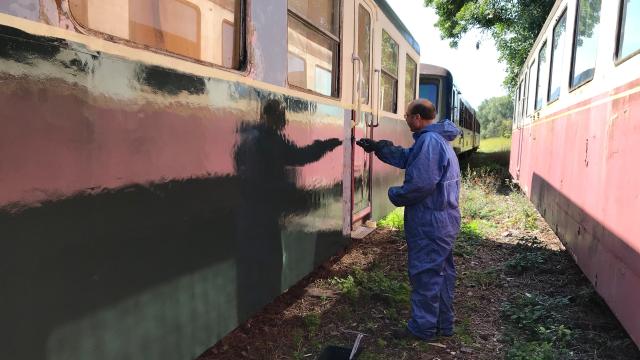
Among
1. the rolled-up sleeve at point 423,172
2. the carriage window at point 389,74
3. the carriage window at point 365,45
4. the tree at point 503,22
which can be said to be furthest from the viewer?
the tree at point 503,22

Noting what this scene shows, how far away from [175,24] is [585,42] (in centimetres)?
332

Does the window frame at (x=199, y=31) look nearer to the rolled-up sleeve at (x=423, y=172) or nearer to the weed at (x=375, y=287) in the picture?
the rolled-up sleeve at (x=423, y=172)

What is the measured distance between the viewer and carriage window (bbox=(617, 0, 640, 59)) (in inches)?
105

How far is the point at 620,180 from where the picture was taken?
2.73 m

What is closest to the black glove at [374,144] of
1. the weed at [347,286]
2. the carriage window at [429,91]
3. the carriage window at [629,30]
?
the weed at [347,286]

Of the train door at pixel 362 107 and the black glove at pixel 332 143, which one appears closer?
the black glove at pixel 332 143

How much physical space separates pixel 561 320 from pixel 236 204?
2629 millimetres

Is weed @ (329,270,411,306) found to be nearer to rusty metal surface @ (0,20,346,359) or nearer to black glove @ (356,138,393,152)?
black glove @ (356,138,393,152)

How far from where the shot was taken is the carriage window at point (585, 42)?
3.59m

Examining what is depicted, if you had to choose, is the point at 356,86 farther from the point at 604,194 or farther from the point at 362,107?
the point at 604,194

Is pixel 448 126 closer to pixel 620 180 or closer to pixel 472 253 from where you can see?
pixel 620 180

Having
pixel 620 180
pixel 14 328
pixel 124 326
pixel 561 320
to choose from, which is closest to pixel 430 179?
pixel 620 180

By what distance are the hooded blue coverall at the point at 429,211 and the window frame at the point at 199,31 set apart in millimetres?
1183

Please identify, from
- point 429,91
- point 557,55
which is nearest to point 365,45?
point 557,55
